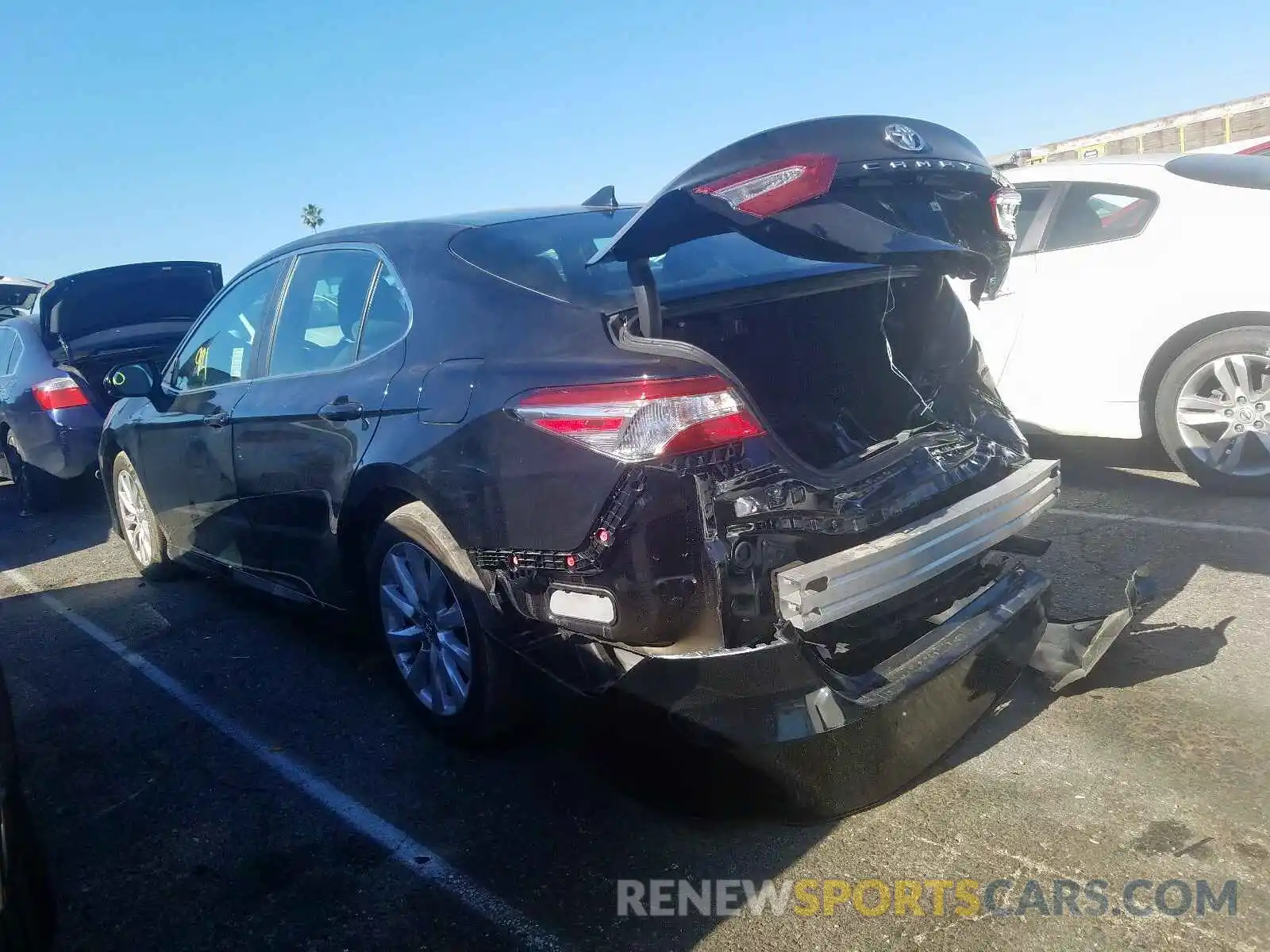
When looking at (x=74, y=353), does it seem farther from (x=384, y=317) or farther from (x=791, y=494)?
(x=791, y=494)

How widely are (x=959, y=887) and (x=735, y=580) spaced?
91 cm

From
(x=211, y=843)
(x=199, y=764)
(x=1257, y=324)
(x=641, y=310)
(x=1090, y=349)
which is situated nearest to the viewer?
(x=641, y=310)

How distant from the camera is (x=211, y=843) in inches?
112

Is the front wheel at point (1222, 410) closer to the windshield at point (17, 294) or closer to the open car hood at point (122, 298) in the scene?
the open car hood at point (122, 298)

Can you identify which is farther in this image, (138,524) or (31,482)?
(31,482)

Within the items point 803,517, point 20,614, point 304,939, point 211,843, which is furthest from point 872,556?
point 20,614

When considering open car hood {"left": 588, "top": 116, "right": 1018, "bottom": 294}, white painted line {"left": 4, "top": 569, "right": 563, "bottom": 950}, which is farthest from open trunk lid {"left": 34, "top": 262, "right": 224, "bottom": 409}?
open car hood {"left": 588, "top": 116, "right": 1018, "bottom": 294}

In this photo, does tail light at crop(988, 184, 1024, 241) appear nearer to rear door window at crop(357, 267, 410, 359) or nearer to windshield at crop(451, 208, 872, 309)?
windshield at crop(451, 208, 872, 309)

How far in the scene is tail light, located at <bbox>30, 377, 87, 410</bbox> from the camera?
285 inches

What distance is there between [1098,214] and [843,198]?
342cm

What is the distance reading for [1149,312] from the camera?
4992 millimetres

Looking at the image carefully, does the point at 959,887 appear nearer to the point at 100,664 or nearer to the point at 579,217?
the point at 579,217

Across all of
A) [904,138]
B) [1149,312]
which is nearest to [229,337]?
[904,138]

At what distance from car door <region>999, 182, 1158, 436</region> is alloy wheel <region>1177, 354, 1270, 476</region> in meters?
0.26
